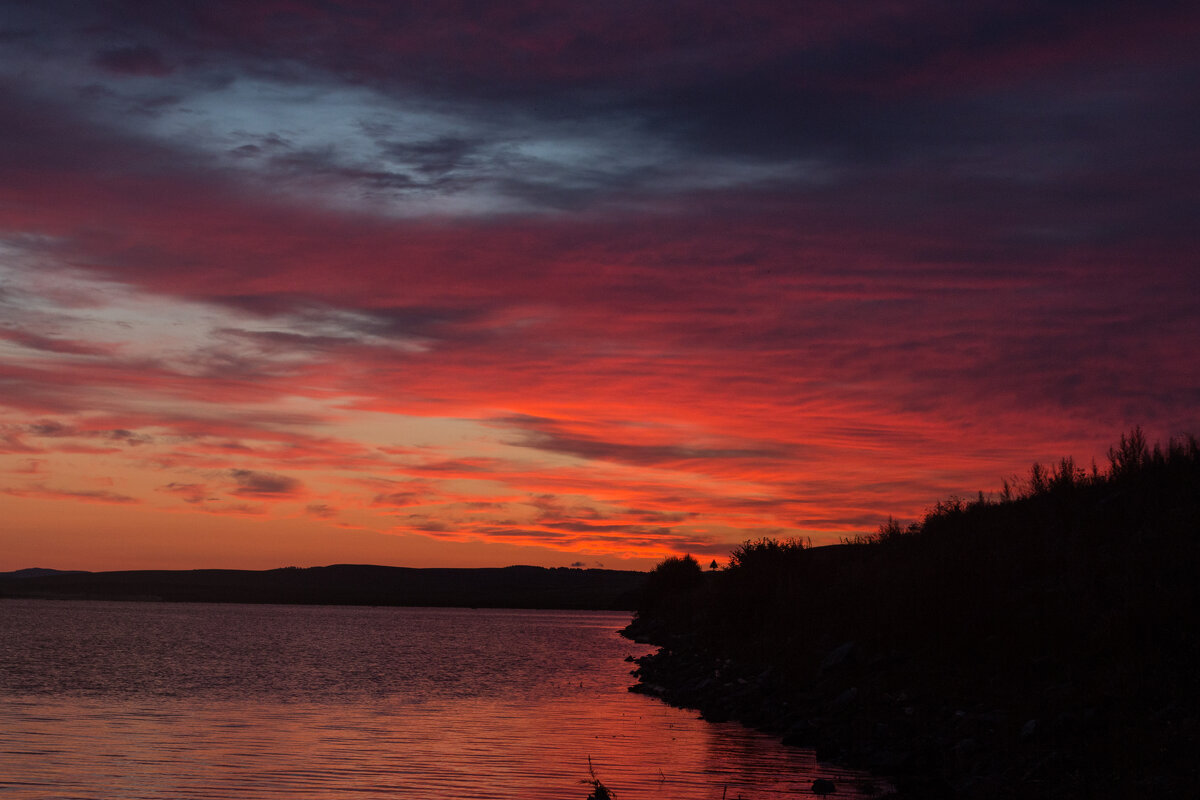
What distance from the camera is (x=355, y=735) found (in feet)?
102

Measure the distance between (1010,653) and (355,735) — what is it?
18107 millimetres

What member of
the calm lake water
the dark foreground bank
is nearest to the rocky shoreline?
the dark foreground bank

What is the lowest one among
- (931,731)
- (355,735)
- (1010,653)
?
(355,735)

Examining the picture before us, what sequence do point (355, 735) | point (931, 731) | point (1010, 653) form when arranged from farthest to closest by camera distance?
point (355, 735), point (1010, 653), point (931, 731)

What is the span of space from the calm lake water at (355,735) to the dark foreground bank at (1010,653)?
2.30 m

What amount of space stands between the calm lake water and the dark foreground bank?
90.4 inches

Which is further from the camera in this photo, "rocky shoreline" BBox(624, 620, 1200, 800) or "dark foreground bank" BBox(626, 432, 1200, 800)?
"dark foreground bank" BBox(626, 432, 1200, 800)

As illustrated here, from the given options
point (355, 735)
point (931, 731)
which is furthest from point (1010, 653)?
point (355, 735)

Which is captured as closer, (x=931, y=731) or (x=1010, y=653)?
(x=931, y=731)

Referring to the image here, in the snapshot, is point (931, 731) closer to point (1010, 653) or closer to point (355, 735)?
point (1010, 653)

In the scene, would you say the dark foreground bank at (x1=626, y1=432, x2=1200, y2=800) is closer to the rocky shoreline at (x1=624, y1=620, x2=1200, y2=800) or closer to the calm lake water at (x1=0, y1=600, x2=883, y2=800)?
the rocky shoreline at (x1=624, y1=620, x2=1200, y2=800)

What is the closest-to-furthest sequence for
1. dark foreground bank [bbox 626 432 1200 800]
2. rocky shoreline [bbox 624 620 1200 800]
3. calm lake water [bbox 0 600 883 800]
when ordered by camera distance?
1. rocky shoreline [bbox 624 620 1200 800]
2. dark foreground bank [bbox 626 432 1200 800]
3. calm lake water [bbox 0 600 883 800]

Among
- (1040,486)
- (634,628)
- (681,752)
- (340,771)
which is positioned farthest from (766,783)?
(634,628)

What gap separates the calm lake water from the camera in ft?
75.5
